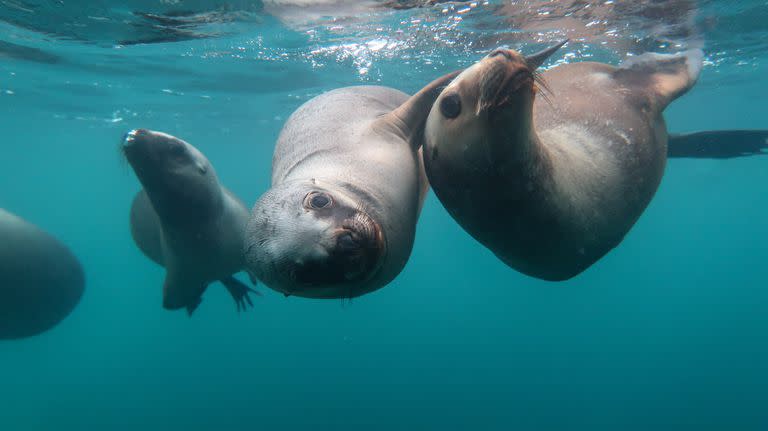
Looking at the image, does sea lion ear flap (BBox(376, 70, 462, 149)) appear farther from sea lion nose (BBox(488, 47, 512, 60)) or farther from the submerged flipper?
the submerged flipper

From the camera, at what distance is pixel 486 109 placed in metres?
2.21

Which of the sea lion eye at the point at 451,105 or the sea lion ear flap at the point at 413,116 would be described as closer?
the sea lion eye at the point at 451,105

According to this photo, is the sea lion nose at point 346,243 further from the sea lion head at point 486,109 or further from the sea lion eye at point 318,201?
the sea lion head at point 486,109

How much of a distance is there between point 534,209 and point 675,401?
2075 cm

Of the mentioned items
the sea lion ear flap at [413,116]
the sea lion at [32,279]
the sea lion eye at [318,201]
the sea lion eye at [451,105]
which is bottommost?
the sea lion at [32,279]

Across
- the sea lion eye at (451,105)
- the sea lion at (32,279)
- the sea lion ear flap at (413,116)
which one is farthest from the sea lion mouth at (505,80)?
the sea lion at (32,279)

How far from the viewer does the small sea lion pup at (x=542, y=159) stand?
2248 mm

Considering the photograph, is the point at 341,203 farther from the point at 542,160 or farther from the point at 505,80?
the point at 542,160

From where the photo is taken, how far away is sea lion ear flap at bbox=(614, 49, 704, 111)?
4250 mm

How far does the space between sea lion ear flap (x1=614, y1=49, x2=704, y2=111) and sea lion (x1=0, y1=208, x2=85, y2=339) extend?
817 cm

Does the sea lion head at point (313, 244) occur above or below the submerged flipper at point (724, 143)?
above

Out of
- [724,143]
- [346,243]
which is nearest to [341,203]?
[346,243]

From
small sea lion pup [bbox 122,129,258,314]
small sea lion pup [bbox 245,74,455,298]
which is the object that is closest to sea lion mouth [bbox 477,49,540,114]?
small sea lion pup [bbox 245,74,455,298]

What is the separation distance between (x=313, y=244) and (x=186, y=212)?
3.43 m
